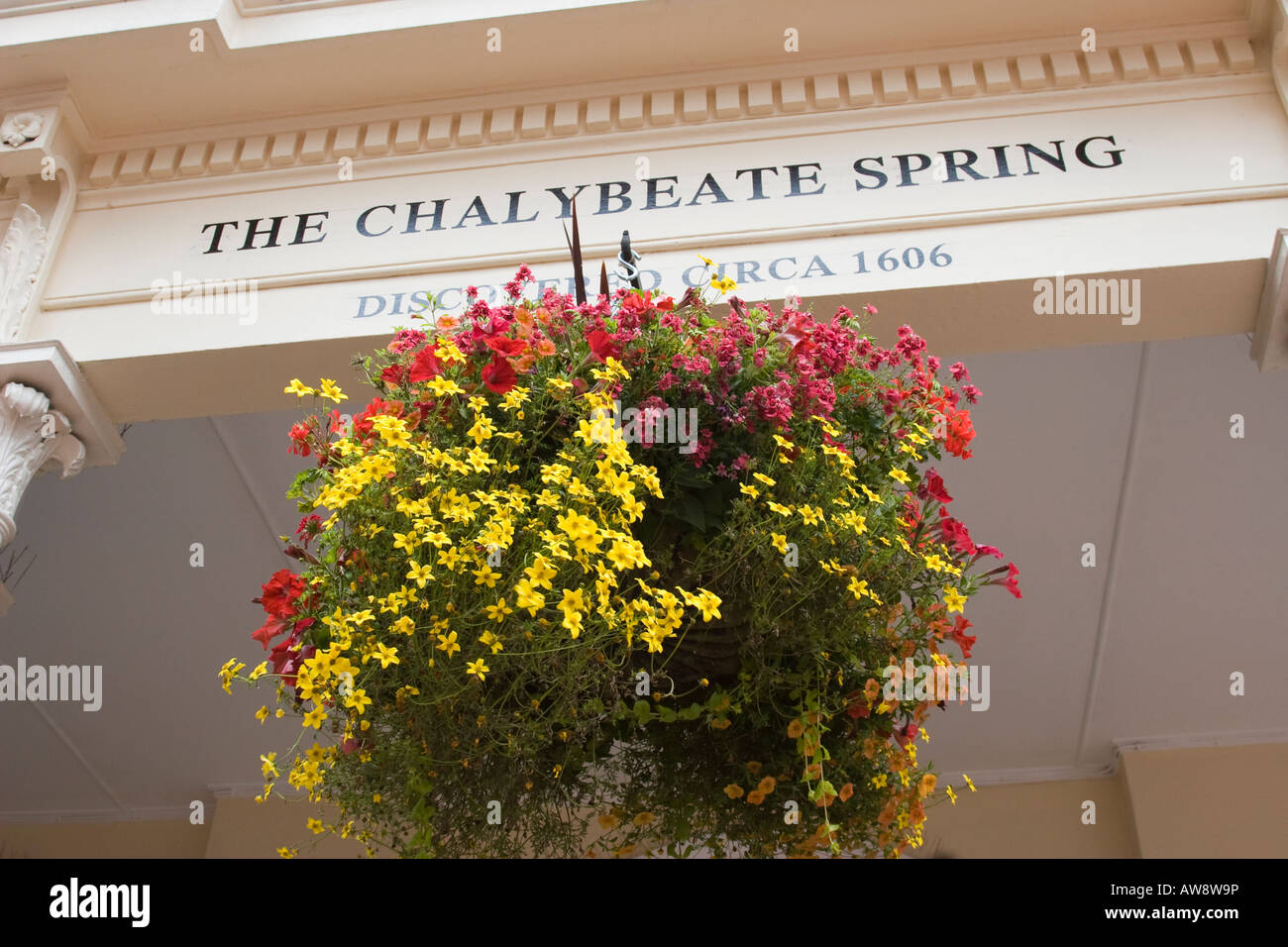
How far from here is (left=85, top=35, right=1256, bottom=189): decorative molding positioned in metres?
3.16

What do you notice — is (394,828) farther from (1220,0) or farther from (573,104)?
(1220,0)

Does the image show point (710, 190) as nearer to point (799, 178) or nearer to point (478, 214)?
point (799, 178)

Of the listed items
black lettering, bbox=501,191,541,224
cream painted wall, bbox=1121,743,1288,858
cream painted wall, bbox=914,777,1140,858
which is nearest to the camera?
black lettering, bbox=501,191,541,224

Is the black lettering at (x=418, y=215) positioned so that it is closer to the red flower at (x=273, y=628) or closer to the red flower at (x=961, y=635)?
the red flower at (x=273, y=628)

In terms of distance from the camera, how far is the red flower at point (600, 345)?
164cm

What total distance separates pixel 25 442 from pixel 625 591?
2.04m

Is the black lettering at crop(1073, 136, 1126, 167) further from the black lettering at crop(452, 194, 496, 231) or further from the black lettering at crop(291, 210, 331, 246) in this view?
the black lettering at crop(291, 210, 331, 246)

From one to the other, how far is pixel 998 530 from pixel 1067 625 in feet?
2.01

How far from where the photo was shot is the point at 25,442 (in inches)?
116

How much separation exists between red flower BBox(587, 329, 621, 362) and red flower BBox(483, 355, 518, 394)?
119mm

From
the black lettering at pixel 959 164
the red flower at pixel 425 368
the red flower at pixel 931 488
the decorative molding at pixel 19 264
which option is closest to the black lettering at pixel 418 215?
the decorative molding at pixel 19 264

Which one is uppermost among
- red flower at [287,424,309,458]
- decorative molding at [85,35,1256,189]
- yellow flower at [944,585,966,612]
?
decorative molding at [85,35,1256,189]

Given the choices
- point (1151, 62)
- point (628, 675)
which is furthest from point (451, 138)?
point (628, 675)

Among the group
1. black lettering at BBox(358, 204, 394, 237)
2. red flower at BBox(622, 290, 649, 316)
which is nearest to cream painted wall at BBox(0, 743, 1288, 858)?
black lettering at BBox(358, 204, 394, 237)
